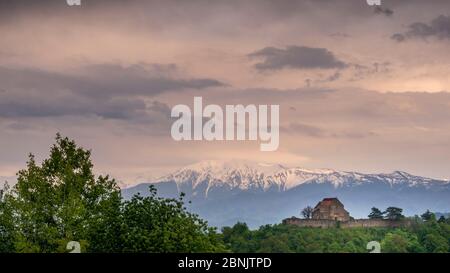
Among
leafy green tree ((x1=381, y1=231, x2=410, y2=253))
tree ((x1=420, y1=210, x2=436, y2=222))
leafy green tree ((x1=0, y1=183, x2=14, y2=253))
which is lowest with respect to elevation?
leafy green tree ((x1=0, y1=183, x2=14, y2=253))

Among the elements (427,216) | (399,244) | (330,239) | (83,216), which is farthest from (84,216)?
(427,216)

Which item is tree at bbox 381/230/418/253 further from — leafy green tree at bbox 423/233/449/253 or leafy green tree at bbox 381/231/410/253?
leafy green tree at bbox 423/233/449/253

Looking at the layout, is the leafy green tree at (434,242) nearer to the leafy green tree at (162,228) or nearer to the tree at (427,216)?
the tree at (427,216)

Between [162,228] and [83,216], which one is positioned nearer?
[83,216]

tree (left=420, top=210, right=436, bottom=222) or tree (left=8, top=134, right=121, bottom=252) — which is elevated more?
tree (left=420, top=210, right=436, bottom=222)

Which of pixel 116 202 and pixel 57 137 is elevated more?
pixel 57 137

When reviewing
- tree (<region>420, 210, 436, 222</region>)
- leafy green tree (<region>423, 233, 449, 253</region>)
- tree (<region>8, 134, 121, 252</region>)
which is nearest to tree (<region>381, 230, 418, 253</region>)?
leafy green tree (<region>423, 233, 449, 253</region>)

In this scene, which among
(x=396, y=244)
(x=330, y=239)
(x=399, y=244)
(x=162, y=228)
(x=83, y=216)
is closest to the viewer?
(x=83, y=216)

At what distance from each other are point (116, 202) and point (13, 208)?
31.0ft

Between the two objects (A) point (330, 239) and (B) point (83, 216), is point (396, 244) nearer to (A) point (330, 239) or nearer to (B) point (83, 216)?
(A) point (330, 239)
